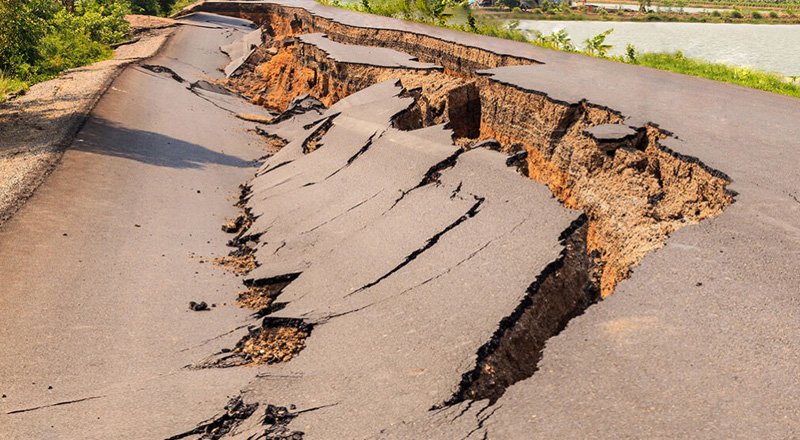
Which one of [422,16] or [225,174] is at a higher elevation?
[422,16]

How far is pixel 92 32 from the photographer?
24.3 metres

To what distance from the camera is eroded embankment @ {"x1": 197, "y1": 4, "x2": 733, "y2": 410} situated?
450 centimetres

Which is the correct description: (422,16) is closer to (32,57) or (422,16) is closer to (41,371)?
(32,57)

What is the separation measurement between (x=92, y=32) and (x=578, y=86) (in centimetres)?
2038

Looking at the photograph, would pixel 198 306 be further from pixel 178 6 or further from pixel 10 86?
pixel 178 6

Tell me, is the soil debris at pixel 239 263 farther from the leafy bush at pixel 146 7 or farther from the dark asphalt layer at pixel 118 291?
the leafy bush at pixel 146 7

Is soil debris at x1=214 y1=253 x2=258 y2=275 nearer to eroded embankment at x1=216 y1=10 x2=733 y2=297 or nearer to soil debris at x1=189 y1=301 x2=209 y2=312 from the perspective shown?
soil debris at x1=189 y1=301 x2=209 y2=312

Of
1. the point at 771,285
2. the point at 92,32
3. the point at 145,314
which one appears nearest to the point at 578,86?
the point at 771,285

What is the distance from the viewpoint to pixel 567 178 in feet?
25.0

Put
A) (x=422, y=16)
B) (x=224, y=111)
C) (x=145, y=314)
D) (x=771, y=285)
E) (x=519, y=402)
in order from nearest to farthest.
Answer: (x=519, y=402) < (x=771, y=285) < (x=145, y=314) < (x=224, y=111) < (x=422, y=16)

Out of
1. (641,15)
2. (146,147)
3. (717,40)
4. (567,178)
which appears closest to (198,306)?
(567,178)

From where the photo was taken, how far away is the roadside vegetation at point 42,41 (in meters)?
16.0

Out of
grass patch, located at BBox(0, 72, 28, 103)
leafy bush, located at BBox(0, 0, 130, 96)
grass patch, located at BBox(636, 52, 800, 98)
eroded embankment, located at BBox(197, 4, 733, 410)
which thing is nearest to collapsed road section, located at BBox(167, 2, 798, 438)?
eroded embankment, located at BBox(197, 4, 733, 410)

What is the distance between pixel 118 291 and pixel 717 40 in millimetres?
31383
